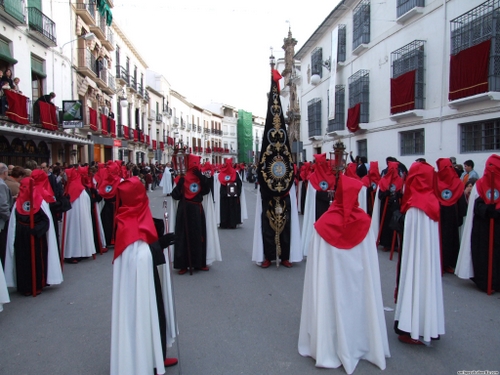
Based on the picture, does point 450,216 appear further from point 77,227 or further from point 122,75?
point 122,75

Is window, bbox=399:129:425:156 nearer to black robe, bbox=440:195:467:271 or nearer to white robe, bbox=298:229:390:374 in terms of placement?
black robe, bbox=440:195:467:271

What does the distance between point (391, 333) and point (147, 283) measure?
272cm

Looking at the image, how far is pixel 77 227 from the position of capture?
7.83 metres

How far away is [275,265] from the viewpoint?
726 centimetres

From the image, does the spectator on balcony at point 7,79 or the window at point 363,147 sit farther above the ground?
the spectator on balcony at point 7,79

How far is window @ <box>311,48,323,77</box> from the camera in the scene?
24.2 metres

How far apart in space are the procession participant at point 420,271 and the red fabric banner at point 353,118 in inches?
577

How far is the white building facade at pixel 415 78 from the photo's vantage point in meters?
10.9

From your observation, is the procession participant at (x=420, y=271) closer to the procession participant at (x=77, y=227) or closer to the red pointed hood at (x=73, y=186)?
the procession participant at (x=77, y=227)

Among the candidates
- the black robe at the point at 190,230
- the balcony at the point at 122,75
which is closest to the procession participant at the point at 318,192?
the black robe at the point at 190,230

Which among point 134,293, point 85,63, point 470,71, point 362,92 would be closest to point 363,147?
point 362,92

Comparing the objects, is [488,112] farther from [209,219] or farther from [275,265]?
[209,219]

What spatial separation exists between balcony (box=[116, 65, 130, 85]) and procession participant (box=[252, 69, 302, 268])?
90.0ft

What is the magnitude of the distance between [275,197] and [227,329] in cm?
302
